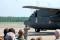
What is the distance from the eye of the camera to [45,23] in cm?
2183

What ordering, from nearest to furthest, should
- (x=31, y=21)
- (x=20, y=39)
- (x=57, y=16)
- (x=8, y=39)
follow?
(x=8, y=39)
(x=20, y=39)
(x=57, y=16)
(x=31, y=21)

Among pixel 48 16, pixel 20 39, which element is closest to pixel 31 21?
pixel 48 16

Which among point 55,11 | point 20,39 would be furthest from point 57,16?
point 20,39

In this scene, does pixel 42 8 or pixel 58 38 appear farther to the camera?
pixel 42 8

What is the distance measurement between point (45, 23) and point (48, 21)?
0.32 m

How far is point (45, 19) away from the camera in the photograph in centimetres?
2216

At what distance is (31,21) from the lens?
75.3ft

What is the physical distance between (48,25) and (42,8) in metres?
1.64

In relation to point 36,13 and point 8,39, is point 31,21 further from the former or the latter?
point 8,39

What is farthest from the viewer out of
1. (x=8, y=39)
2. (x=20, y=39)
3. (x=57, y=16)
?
(x=57, y=16)

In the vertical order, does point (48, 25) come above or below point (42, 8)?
below

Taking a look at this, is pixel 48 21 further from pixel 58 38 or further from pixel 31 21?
pixel 58 38

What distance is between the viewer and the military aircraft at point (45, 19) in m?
21.4

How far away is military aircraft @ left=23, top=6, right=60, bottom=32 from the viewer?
21.4 metres
